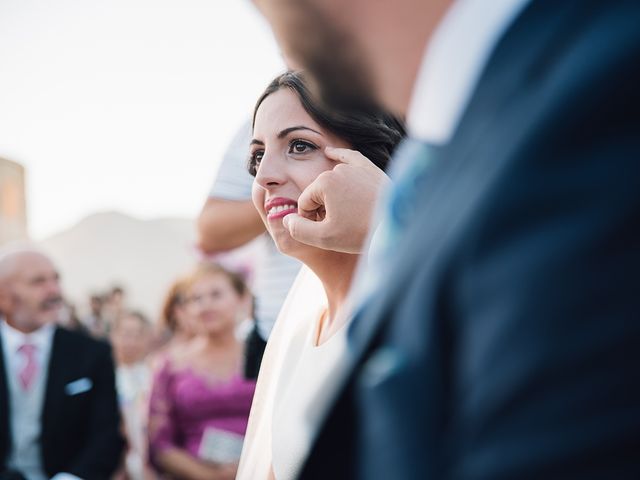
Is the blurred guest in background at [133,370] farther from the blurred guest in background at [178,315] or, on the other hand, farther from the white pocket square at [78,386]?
the white pocket square at [78,386]

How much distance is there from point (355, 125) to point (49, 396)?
9.28 ft

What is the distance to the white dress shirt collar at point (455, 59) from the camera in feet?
1.67

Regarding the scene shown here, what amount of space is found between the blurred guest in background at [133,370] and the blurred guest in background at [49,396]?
91.3 inches

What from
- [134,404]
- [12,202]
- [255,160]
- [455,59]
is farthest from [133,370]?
[12,202]

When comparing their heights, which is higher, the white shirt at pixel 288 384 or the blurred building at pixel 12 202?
the white shirt at pixel 288 384

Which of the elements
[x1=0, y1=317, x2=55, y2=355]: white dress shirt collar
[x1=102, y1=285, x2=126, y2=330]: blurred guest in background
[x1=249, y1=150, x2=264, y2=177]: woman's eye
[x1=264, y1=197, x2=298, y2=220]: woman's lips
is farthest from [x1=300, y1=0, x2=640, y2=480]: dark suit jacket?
[x1=102, y1=285, x2=126, y2=330]: blurred guest in background

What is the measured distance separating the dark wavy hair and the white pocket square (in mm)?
2725

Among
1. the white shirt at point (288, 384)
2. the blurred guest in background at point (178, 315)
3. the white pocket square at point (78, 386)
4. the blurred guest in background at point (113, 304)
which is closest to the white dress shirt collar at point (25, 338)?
the white pocket square at point (78, 386)

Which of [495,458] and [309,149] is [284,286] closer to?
[309,149]

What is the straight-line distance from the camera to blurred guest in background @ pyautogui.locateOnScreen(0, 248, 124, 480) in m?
3.52

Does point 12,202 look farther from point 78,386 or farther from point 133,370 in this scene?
point 78,386

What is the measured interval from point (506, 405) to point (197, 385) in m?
3.83

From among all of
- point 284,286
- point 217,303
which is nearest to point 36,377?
point 217,303

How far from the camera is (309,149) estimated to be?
4.69ft
